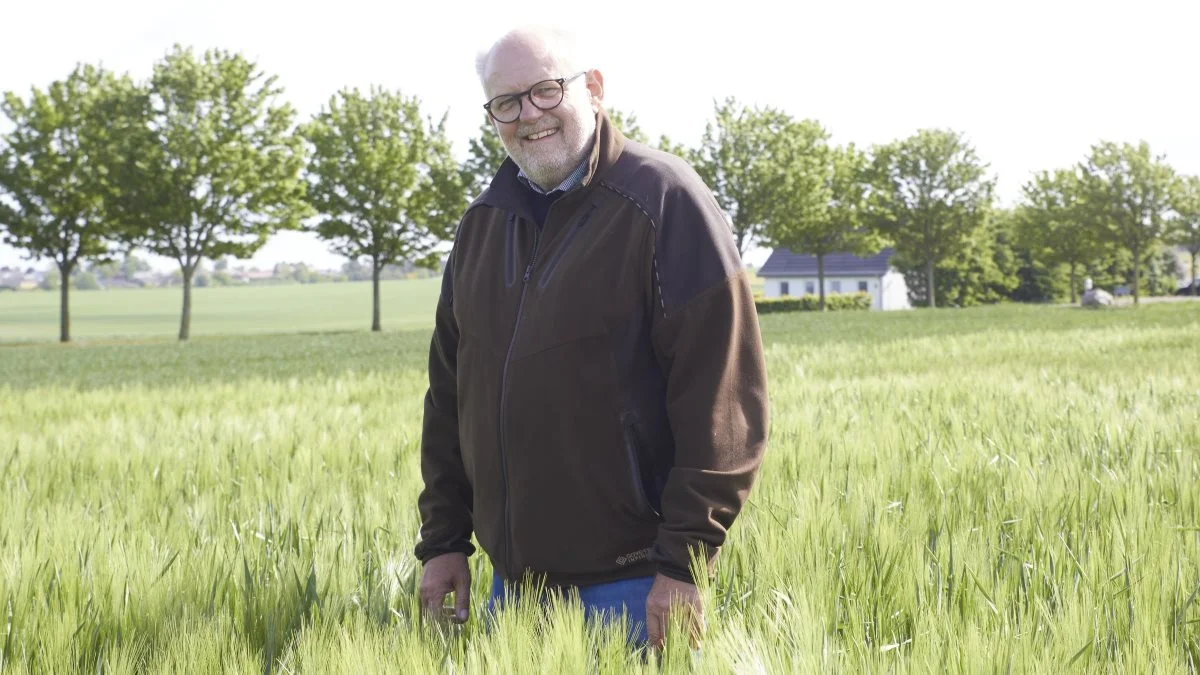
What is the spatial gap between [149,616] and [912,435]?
14.3 feet

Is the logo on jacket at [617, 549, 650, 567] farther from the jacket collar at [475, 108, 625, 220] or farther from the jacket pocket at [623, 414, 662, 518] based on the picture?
the jacket collar at [475, 108, 625, 220]

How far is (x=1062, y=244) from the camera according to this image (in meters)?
66.4

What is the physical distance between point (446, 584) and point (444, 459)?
0.40m

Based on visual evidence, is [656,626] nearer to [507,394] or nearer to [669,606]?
[669,606]

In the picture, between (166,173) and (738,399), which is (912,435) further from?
(166,173)

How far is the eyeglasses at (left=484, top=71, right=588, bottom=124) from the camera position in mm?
2514

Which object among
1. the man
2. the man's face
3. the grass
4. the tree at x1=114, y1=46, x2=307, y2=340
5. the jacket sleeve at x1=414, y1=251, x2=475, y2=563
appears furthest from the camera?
the grass

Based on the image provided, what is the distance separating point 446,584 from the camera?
9.70 ft

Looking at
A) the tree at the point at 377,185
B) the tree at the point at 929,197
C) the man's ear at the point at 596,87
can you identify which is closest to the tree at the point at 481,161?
the tree at the point at 377,185

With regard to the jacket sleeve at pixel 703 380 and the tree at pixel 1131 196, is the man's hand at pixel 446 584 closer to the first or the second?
the jacket sleeve at pixel 703 380

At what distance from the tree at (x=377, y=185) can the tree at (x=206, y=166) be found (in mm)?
2054

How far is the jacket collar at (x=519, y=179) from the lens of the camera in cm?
257

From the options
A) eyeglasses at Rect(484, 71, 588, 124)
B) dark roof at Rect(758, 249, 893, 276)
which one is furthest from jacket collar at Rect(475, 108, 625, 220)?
dark roof at Rect(758, 249, 893, 276)

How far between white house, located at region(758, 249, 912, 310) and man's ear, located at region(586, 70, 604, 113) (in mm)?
90475
